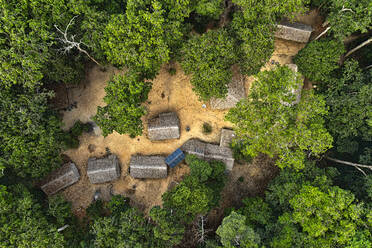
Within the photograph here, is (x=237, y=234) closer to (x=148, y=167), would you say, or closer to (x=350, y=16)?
(x=148, y=167)

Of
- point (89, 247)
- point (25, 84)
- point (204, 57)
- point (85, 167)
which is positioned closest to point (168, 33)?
point (204, 57)

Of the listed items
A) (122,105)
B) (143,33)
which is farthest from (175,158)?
(143,33)

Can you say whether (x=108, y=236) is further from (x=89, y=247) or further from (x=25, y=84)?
(x=25, y=84)

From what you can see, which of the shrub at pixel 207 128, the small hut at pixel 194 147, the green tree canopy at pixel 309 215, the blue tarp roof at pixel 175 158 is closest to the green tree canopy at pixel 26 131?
the blue tarp roof at pixel 175 158

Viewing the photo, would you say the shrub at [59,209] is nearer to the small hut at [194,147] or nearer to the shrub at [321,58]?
the small hut at [194,147]

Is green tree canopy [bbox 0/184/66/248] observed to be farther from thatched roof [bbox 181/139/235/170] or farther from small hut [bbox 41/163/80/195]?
thatched roof [bbox 181/139/235/170]

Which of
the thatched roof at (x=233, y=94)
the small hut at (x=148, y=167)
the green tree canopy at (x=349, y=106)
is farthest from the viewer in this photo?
the thatched roof at (x=233, y=94)
